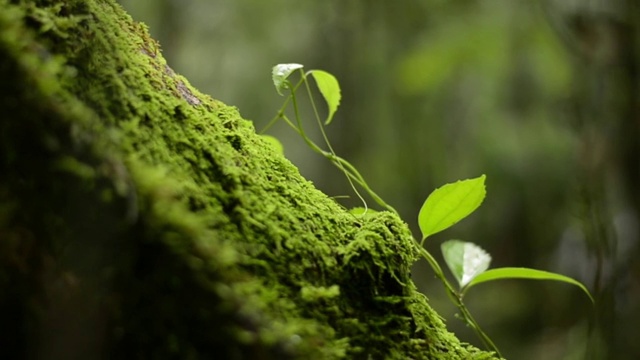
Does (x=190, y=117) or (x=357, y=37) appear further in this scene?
(x=357, y=37)

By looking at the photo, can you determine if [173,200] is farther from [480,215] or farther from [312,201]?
[480,215]

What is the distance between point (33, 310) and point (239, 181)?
294 mm

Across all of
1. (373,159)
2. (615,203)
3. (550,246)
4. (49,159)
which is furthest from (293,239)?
(550,246)

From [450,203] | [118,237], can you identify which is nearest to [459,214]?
[450,203]

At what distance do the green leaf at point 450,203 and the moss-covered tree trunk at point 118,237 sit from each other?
0.32m

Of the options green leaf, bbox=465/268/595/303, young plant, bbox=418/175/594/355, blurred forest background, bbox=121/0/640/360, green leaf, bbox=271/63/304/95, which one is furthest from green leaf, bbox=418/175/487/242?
blurred forest background, bbox=121/0/640/360

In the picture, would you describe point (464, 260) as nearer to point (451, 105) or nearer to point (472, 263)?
point (472, 263)

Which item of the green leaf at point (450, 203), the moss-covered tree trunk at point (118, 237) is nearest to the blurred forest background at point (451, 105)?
the green leaf at point (450, 203)

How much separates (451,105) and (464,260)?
432cm

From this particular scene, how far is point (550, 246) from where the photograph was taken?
5066 millimetres

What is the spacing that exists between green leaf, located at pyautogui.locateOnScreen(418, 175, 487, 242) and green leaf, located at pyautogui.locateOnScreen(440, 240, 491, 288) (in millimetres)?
143

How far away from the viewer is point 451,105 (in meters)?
5.31

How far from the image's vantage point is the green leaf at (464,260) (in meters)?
1.12

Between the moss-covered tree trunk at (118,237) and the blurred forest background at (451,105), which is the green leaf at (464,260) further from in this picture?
the blurred forest background at (451,105)
